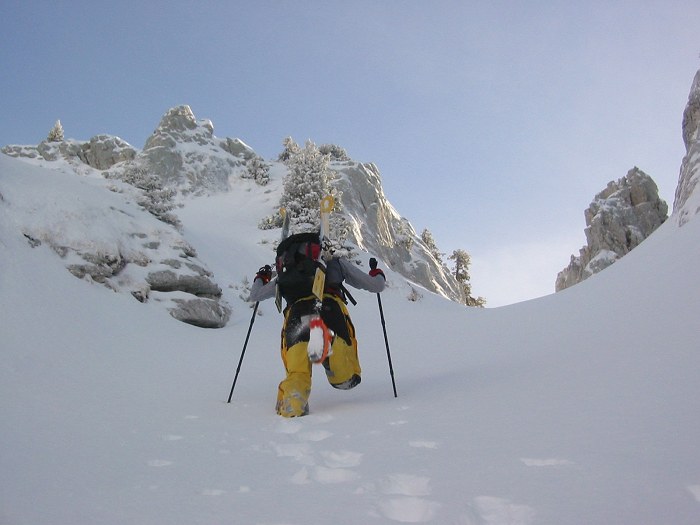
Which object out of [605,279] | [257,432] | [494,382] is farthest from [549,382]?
[605,279]

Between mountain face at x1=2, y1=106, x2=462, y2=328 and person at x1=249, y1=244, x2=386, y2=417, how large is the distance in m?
6.50

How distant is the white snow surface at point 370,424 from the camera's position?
1919 mm

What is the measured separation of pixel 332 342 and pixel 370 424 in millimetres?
1324

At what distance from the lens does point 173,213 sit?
17.7 metres

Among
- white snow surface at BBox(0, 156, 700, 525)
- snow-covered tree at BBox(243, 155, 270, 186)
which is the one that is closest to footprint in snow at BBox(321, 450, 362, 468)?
white snow surface at BBox(0, 156, 700, 525)

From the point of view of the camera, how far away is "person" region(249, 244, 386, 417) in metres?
4.14

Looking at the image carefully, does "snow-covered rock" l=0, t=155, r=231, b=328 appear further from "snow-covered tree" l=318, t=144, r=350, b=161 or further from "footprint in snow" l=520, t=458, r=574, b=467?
"snow-covered tree" l=318, t=144, r=350, b=161

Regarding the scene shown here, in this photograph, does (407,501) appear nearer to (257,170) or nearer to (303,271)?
(303,271)

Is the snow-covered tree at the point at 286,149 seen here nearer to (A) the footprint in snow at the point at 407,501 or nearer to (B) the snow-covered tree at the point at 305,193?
(B) the snow-covered tree at the point at 305,193

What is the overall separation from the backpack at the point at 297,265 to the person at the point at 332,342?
1.3 inches

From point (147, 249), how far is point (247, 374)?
6560mm

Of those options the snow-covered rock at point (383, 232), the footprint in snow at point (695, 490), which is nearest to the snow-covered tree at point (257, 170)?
the snow-covered rock at point (383, 232)

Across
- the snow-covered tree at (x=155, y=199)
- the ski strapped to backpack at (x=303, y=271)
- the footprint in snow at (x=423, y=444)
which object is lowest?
the footprint in snow at (x=423, y=444)

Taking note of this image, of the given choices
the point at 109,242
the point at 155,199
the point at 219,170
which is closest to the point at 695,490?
the point at 109,242
